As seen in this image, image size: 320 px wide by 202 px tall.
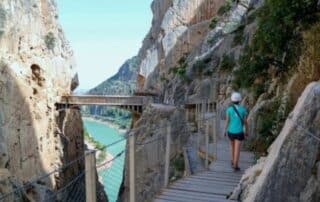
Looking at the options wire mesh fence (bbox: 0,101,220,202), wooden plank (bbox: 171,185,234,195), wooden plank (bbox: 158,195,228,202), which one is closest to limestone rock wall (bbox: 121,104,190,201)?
wire mesh fence (bbox: 0,101,220,202)

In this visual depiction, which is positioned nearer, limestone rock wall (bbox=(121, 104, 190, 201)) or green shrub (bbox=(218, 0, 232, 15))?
limestone rock wall (bbox=(121, 104, 190, 201))

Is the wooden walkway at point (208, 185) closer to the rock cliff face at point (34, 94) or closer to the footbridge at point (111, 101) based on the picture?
the rock cliff face at point (34, 94)

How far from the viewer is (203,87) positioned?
24984 millimetres

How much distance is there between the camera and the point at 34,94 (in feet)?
116

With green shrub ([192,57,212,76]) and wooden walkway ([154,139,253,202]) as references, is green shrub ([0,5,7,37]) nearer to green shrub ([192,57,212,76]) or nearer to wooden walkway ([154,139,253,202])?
green shrub ([192,57,212,76])

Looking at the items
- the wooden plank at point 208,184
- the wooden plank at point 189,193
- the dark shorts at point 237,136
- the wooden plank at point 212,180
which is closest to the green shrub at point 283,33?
the dark shorts at point 237,136

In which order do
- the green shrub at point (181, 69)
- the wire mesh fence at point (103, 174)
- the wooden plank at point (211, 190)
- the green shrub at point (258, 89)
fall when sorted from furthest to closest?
the green shrub at point (181, 69), the green shrub at point (258, 89), the wire mesh fence at point (103, 174), the wooden plank at point (211, 190)

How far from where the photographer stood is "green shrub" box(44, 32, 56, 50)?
40.2 meters

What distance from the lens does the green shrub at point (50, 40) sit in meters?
40.2

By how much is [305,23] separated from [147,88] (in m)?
37.4

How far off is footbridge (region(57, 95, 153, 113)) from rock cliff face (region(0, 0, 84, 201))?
1155 mm

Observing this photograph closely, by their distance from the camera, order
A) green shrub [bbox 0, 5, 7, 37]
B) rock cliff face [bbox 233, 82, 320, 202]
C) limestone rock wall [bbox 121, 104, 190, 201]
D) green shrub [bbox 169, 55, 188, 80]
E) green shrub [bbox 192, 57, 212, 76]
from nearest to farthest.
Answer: rock cliff face [bbox 233, 82, 320, 202] → limestone rock wall [bbox 121, 104, 190, 201] → green shrub [bbox 192, 57, 212, 76] → green shrub [bbox 0, 5, 7, 37] → green shrub [bbox 169, 55, 188, 80]

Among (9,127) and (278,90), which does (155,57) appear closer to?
(9,127)

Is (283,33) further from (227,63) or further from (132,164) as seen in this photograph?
(227,63)
